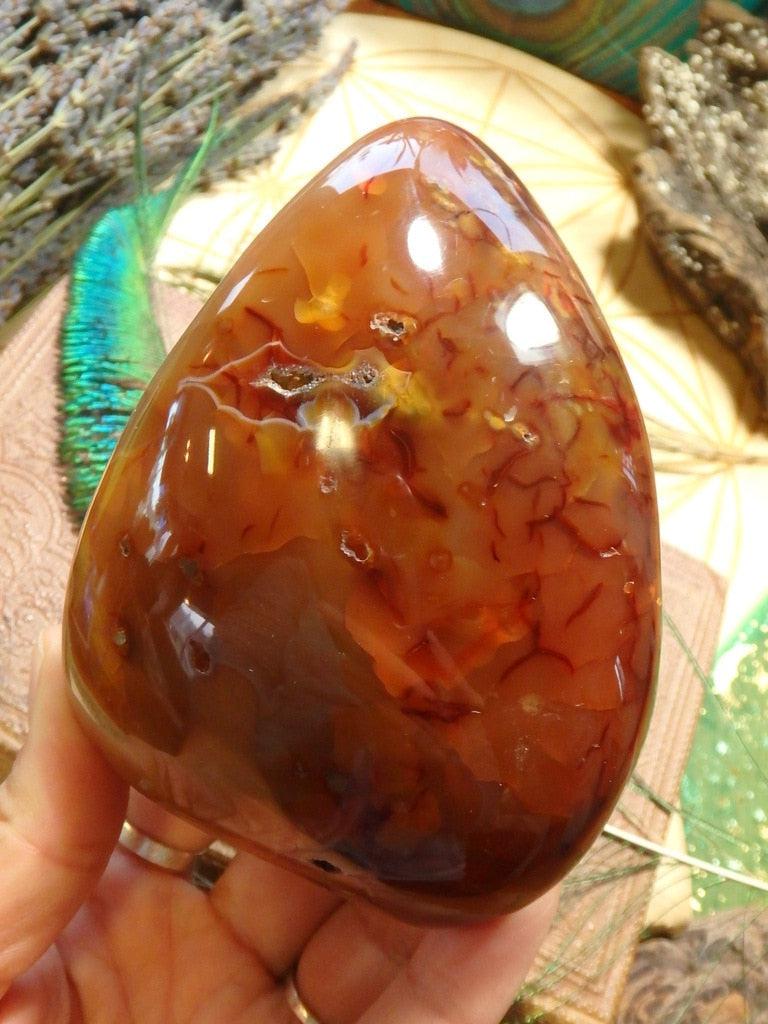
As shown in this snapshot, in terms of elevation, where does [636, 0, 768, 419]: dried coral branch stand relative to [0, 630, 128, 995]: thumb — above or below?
above

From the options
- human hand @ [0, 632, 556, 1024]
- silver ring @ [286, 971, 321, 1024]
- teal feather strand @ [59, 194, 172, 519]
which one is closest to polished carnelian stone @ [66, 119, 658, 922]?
human hand @ [0, 632, 556, 1024]

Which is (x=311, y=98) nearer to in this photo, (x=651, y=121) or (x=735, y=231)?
(x=651, y=121)

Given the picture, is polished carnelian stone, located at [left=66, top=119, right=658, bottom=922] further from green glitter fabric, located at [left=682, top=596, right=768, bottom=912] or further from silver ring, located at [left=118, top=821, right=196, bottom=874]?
green glitter fabric, located at [left=682, top=596, right=768, bottom=912]

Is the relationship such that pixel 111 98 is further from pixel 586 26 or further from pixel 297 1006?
pixel 297 1006

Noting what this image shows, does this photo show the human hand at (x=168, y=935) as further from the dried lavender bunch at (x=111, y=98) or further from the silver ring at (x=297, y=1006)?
the dried lavender bunch at (x=111, y=98)

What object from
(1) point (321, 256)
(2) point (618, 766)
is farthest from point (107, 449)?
(2) point (618, 766)

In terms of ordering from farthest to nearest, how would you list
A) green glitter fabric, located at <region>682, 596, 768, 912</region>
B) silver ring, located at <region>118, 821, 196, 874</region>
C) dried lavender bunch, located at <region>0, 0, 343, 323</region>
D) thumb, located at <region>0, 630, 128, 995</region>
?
dried lavender bunch, located at <region>0, 0, 343, 323</region> < green glitter fabric, located at <region>682, 596, 768, 912</region> < silver ring, located at <region>118, 821, 196, 874</region> < thumb, located at <region>0, 630, 128, 995</region>

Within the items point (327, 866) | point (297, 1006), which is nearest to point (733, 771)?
point (297, 1006)
